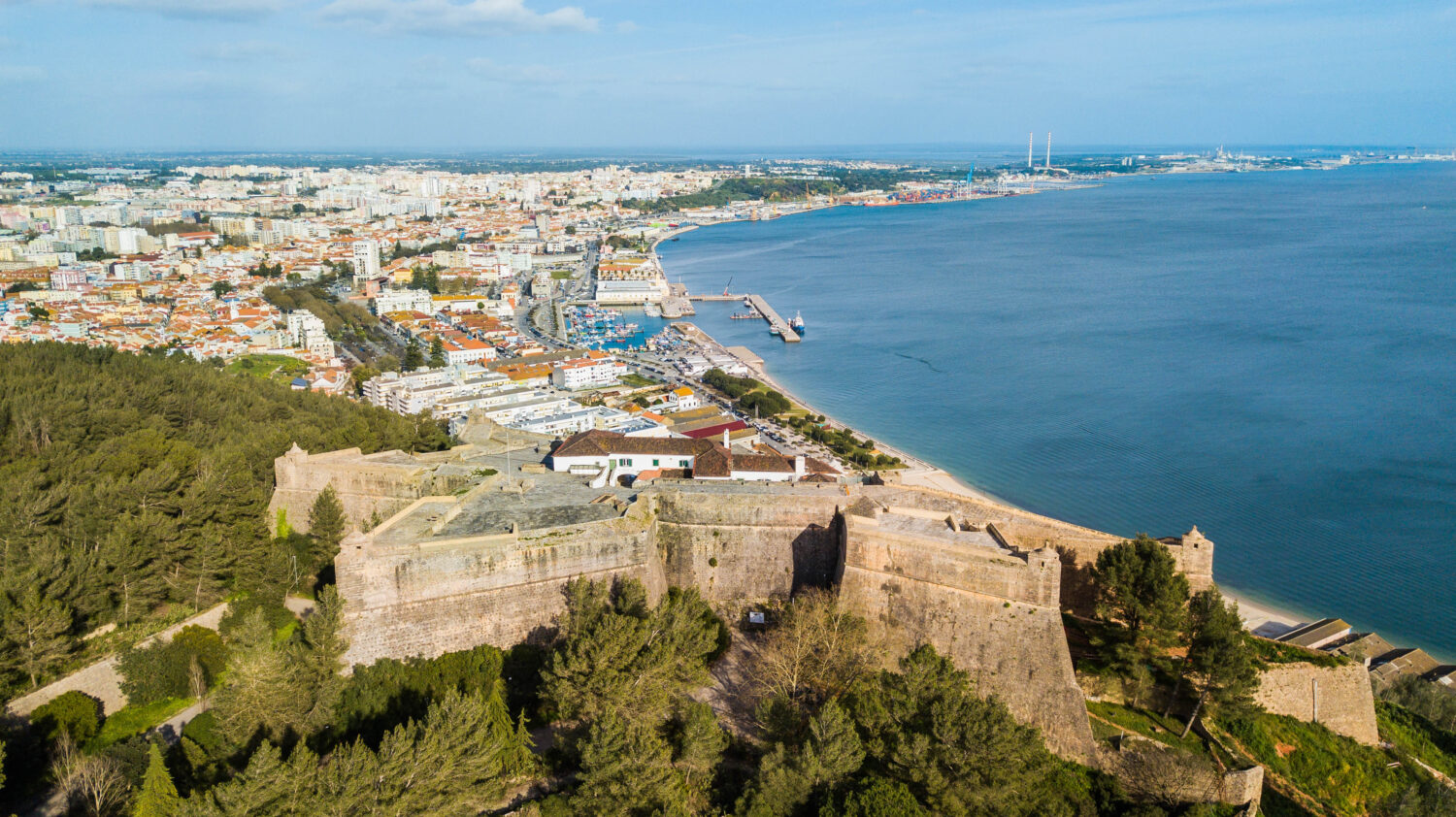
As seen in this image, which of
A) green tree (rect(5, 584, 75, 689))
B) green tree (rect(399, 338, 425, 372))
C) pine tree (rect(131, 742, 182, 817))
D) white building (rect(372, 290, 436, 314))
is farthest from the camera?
white building (rect(372, 290, 436, 314))

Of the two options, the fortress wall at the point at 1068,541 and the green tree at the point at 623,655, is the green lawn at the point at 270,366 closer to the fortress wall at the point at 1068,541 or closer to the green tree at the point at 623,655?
the green tree at the point at 623,655

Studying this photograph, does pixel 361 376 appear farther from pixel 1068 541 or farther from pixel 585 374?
pixel 1068 541

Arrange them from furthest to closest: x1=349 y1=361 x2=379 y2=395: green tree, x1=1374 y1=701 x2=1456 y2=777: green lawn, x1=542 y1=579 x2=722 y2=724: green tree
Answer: x1=349 y1=361 x2=379 y2=395: green tree, x1=1374 y1=701 x2=1456 y2=777: green lawn, x1=542 y1=579 x2=722 y2=724: green tree

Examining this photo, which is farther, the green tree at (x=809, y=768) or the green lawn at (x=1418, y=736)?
the green lawn at (x=1418, y=736)

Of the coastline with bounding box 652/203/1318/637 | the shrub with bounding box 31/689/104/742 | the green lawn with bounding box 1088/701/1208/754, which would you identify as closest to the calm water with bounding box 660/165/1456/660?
the coastline with bounding box 652/203/1318/637

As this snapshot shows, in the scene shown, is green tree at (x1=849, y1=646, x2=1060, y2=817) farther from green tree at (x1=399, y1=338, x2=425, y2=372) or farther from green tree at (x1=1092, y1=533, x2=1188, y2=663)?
green tree at (x1=399, y1=338, x2=425, y2=372)

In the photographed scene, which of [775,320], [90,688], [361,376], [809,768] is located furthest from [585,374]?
[809,768]

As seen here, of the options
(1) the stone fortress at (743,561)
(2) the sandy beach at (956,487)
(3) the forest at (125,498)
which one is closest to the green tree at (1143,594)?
(1) the stone fortress at (743,561)
